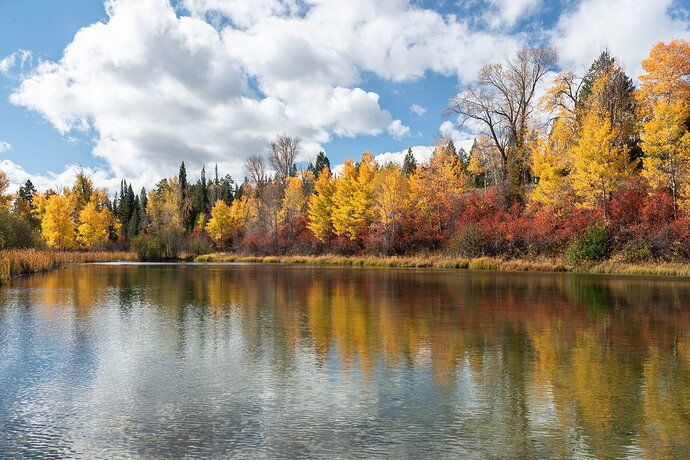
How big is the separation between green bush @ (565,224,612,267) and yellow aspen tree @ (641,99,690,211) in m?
6.30

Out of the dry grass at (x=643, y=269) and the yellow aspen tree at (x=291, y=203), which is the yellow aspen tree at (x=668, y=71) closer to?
the dry grass at (x=643, y=269)

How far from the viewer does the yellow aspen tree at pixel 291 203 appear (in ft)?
260

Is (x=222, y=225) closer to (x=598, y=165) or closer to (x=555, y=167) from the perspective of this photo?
(x=555, y=167)

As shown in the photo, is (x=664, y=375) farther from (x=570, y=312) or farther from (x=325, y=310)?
(x=325, y=310)

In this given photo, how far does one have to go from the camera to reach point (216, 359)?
9625 mm

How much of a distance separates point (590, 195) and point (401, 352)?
1512 inches

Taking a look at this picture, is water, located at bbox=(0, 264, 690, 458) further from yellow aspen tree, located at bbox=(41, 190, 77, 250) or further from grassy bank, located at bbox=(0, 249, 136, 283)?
yellow aspen tree, located at bbox=(41, 190, 77, 250)

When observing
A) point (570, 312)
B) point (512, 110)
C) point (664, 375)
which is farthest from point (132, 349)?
point (512, 110)

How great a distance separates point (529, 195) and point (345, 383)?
49412mm

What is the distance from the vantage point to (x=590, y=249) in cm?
3747

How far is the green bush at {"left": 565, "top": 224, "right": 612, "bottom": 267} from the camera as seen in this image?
3756cm

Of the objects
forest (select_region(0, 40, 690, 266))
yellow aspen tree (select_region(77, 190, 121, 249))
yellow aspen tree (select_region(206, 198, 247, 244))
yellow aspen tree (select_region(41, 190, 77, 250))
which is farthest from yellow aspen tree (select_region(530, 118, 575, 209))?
yellow aspen tree (select_region(77, 190, 121, 249))

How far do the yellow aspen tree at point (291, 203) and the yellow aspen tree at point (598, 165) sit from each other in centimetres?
4492

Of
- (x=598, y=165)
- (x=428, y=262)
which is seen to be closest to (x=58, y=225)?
(x=428, y=262)
